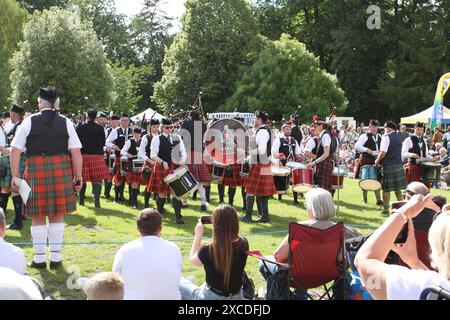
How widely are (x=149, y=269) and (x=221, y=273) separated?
0.46 m

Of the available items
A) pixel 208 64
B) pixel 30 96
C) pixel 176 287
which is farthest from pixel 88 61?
pixel 176 287

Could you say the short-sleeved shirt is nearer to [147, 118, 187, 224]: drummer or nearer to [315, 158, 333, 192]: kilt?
[147, 118, 187, 224]: drummer

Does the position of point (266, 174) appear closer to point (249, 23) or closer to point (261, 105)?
point (261, 105)

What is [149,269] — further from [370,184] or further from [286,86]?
[286,86]

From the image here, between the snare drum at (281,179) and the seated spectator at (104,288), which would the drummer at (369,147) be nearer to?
the snare drum at (281,179)

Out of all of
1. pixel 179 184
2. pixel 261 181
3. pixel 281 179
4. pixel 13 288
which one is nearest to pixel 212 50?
pixel 281 179

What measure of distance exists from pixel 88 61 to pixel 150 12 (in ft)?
75.0

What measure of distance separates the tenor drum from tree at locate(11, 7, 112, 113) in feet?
56.4

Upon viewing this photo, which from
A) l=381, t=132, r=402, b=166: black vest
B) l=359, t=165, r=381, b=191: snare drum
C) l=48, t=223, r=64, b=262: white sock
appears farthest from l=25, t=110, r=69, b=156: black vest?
l=381, t=132, r=402, b=166: black vest

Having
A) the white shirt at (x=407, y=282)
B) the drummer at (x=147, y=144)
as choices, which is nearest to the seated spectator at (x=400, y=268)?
the white shirt at (x=407, y=282)

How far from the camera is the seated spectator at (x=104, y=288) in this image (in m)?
2.28

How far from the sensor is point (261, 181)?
7.97m

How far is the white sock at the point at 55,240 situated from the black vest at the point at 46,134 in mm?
→ 674

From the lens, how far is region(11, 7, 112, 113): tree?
78.3 ft
